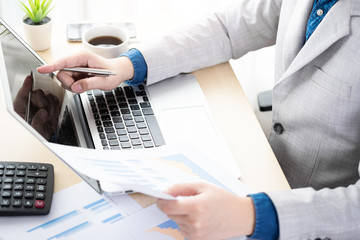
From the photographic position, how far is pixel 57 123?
0.86m

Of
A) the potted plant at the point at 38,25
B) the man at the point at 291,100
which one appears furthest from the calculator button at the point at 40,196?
the potted plant at the point at 38,25

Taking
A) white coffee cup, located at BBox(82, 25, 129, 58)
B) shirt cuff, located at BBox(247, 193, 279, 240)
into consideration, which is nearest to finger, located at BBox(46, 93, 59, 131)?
white coffee cup, located at BBox(82, 25, 129, 58)

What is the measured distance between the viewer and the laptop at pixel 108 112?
84 cm

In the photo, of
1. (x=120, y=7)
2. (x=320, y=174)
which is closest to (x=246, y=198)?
(x=320, y=174)

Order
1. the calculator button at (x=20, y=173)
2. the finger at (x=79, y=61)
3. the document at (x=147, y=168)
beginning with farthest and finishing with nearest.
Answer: the finger at (x=79, y=61)
the calculator button at (x=20, y=173)
the document at (x=147, y=168)

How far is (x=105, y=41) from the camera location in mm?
1123

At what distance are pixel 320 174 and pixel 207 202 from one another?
0.38 m

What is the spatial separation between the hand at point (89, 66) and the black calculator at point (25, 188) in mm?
187

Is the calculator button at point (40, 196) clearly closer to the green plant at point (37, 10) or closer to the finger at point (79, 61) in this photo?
the finger at point (79, 61)

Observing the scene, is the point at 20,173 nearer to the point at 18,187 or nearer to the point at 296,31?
the point at 18,187

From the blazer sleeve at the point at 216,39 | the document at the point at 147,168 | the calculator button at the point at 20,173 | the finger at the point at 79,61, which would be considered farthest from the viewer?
the blazer sleeve at the point at 216,39

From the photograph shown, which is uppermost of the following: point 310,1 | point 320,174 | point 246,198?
point 310,1

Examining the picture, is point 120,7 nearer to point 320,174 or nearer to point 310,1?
point 310,1

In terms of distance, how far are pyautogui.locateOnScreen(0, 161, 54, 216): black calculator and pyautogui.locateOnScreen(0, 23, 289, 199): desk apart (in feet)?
0.09
